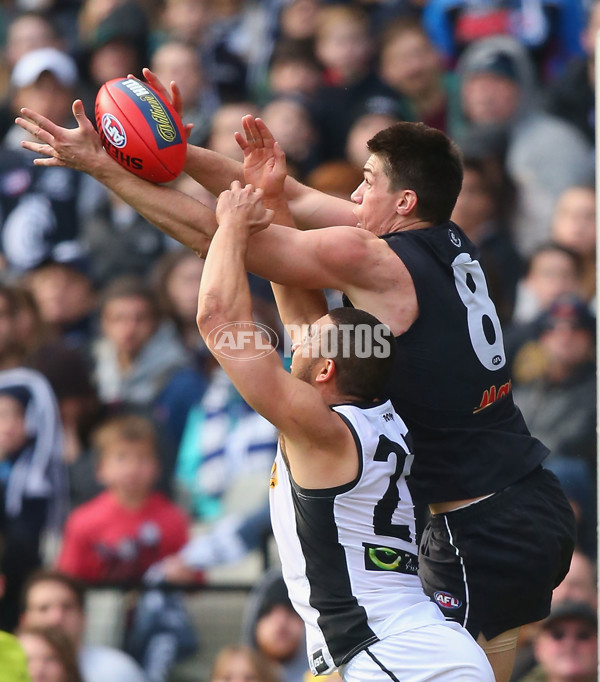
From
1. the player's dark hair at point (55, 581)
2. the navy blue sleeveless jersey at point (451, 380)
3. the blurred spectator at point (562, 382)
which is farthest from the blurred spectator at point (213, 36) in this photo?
the navy blue sleeveless jersey at point (451, 380)

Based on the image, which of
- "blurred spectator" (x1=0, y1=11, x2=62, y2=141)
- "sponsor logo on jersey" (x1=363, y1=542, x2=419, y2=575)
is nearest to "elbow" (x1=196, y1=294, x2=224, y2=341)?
"sponsor logo on jersey" (x1=363, y1=542, x2=419, y2=575)

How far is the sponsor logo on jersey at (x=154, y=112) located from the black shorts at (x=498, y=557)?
178 centimetres

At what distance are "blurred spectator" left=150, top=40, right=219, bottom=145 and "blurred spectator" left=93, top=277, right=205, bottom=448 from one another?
185 centimetres

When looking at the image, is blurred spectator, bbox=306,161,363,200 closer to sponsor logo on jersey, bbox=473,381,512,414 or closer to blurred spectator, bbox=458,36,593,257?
blurred spectator, bbox=458,36,593,257

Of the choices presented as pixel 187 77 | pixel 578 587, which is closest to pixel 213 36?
pixel 187 77

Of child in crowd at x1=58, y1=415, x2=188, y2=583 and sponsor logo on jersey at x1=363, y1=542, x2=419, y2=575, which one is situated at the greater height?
sponsor logo on jersey at x1=363, y1=542, x2=419, y2=575

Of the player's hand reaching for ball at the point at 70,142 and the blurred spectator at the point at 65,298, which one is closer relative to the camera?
the player's hand reaching for ball at the point at 70,142

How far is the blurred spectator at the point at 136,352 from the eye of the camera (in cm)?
901

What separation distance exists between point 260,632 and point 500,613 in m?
2.98

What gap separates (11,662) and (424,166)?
281 centimetres

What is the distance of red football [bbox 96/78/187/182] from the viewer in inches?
184

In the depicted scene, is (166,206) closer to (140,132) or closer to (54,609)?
(140,132)

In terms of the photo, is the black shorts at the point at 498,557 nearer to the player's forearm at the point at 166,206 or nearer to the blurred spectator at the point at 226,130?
the player's forearm at the point at 166,206

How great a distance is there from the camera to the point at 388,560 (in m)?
4.33
